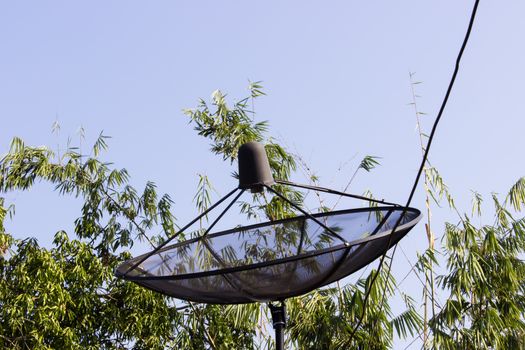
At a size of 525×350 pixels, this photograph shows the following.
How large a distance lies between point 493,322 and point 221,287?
319cm

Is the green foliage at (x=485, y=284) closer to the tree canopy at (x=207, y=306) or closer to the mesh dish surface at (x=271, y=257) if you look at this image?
the tree canopy at (x=207, y=306)

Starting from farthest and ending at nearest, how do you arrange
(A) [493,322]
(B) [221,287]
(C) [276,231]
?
1. (A) [493,322]
2. (C) [276,231]
3. (B) [221,287]

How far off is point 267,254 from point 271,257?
4 cm

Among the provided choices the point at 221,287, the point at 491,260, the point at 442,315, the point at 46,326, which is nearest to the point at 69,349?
the point at 46,326

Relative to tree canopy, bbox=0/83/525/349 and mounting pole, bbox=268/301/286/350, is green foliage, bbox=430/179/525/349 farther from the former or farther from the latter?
mounting pole, bbox=268/301/286/350

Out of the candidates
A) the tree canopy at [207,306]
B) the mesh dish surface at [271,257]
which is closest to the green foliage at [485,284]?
the tree canopy at [207,306]

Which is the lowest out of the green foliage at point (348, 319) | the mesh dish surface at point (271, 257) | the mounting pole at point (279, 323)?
the mounting pole at point (279, 323)

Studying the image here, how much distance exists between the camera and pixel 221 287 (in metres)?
2.48

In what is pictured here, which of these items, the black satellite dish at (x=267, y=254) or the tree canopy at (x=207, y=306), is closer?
the black satellite dish at (x=267, y=254)

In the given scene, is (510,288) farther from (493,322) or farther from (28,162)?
(28,162)

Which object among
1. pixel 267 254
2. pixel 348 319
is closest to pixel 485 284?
pixel 348 319

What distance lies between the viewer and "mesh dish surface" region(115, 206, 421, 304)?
7.53ft

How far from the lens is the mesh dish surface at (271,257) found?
7.53 feet

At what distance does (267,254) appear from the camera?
113 inches
